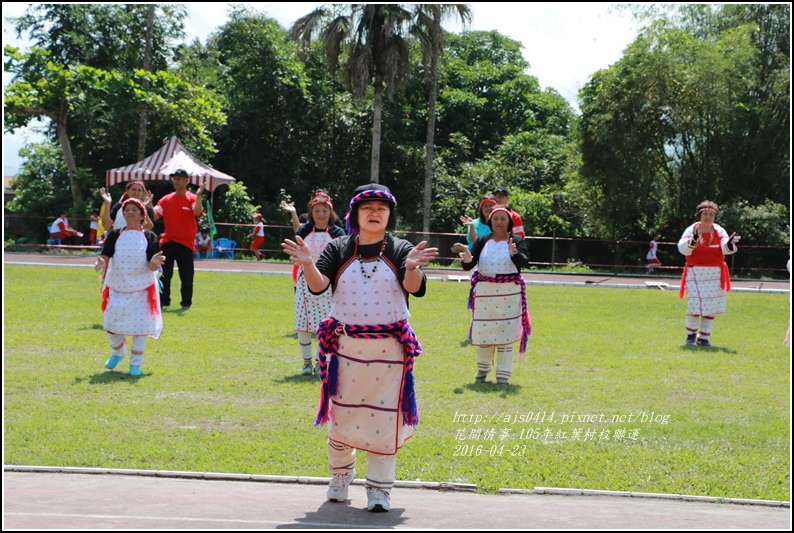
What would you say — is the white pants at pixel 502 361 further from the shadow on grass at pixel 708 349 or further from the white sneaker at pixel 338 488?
the white sneaker at pixel 338 488

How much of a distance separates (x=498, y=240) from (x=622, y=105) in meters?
25.1

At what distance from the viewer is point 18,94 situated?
32344mm

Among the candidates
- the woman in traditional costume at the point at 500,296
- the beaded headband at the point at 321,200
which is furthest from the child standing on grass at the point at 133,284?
the woman in traditional costume at the point at 500,296

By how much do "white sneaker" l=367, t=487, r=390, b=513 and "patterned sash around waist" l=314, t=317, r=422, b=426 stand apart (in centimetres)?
46

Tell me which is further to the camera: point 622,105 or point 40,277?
point 622,105

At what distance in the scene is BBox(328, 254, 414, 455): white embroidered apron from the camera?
5551mm

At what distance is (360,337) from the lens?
18.3 feet

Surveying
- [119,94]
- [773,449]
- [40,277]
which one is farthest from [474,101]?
[773,449]

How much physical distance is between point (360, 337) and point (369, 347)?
0.08 m

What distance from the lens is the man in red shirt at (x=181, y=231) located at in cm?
1455

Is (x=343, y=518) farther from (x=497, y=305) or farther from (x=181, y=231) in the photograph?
(x=181, y=231)

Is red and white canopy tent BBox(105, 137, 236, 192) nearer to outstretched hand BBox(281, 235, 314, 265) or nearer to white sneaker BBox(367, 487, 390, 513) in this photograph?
outstretched hand BBox(281, 235, 314, 265)

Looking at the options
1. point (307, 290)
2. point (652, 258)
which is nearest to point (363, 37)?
point (652, 258)

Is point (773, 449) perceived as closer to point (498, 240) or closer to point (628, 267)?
point (498, 240)
